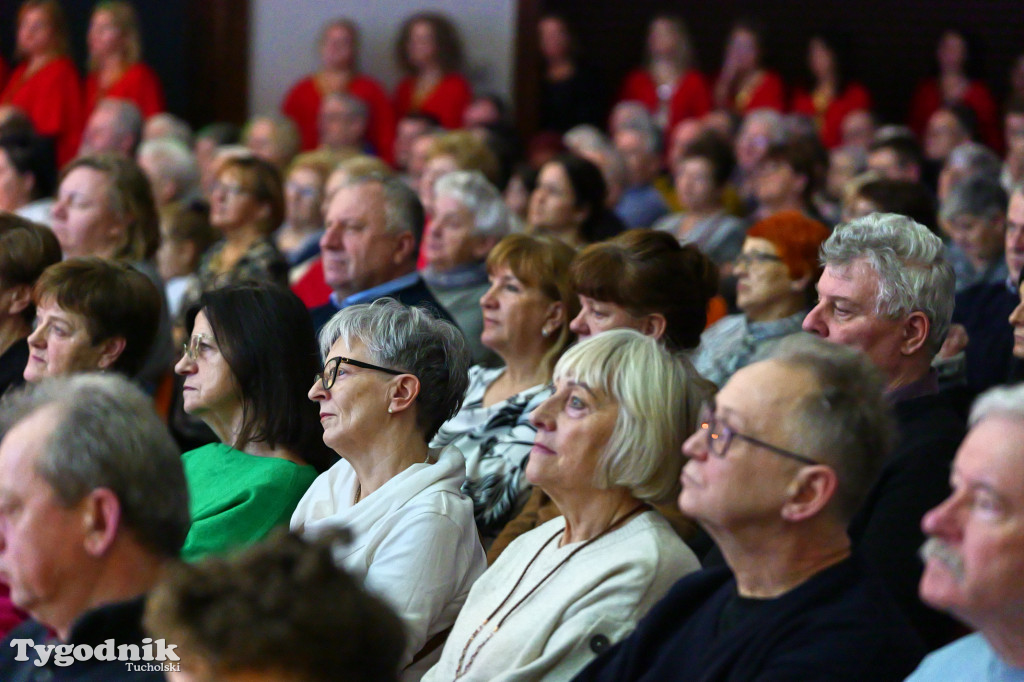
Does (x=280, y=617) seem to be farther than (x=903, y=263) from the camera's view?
No

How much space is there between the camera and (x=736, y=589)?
6.68 ft

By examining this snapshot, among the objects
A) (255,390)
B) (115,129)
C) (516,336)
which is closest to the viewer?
(255,390)

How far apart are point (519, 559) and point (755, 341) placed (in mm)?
1539

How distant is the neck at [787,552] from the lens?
194 cm

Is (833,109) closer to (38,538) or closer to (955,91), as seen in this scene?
(955,91)

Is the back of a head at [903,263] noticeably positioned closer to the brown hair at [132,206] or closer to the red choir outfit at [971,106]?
the brown hair at [132,206]

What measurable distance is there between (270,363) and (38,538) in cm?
105

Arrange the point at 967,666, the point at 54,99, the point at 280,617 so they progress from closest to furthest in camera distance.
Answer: the point at 280,617 < the point at 967,666 < the point at 54,99

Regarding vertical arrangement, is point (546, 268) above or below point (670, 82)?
above

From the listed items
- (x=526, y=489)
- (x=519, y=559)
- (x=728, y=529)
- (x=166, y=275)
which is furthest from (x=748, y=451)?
(x=166, y=275)

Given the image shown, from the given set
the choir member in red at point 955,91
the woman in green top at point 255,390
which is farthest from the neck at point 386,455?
the choir member in red at point 955,91

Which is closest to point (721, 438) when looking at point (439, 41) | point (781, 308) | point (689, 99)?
point (781, 308)

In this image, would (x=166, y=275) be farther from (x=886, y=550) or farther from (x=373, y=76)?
(x=886, y=550)

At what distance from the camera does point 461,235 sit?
444 centimetres
